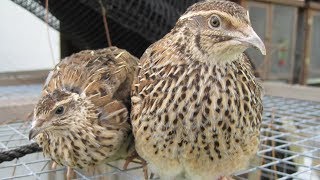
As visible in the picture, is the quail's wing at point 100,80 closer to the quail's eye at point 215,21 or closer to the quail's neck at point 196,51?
the quail's neck at point 196,51

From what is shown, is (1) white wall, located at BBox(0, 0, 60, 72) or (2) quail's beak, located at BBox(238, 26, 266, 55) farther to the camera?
(1) white wall, located at BBox(0, 0, 60, 72)

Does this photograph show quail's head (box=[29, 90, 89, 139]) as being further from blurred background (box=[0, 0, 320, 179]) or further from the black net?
the black net

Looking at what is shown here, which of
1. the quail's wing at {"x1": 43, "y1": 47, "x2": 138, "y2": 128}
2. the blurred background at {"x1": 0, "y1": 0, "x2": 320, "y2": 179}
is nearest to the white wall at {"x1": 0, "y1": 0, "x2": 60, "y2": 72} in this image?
the blurred background at {"x1": 0, "y1": 0, "x2": 320, "y2": 179}

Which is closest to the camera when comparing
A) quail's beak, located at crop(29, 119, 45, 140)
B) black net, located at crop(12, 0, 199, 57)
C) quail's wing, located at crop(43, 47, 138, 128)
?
quail's beak, located at crop(29, 119, 45, 140)

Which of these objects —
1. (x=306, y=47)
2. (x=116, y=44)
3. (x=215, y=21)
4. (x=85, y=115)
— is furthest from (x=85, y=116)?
(x=306, y=47)

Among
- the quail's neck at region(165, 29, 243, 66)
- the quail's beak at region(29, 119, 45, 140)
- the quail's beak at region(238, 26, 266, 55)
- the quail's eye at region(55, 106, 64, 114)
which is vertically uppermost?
the quail's beak at region(238, 26, 266, 55)

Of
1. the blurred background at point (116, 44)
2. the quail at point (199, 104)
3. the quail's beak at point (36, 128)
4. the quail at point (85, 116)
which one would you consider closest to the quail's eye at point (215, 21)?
the quail at point (199, 104)

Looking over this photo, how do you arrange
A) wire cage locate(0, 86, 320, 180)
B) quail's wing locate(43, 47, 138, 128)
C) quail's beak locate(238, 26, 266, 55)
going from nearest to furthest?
quail's beak locate(238, 26, 266, 55) → quail's wing locate(43, 47, 138, 128) → wire cage locate(0, 86, 320, 180)
